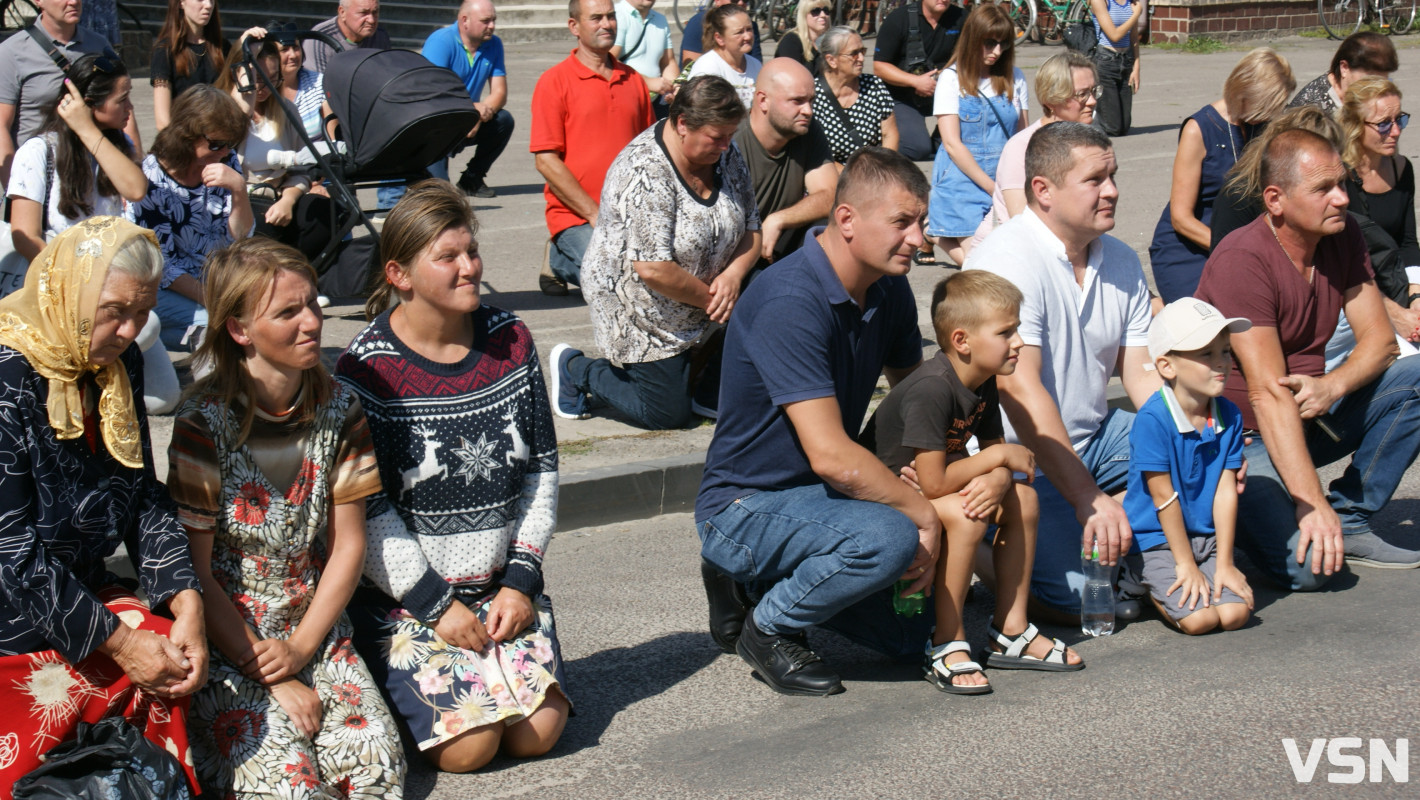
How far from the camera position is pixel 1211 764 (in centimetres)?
367

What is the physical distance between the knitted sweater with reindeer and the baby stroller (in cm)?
418

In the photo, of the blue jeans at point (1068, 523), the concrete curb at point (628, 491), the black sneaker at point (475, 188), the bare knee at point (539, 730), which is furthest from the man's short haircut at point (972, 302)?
the black sneaker at point (475, 188)

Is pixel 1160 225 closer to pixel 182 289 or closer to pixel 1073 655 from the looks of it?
pixel 1073 655

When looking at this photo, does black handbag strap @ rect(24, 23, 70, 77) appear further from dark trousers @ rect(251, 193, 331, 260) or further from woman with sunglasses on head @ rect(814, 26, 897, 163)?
woman with sunglasses on head @ rect(814, 26, 897, 163)

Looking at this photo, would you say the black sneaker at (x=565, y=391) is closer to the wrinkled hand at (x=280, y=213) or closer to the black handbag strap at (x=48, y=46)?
the wrinkled hand at (x=280, y=213)

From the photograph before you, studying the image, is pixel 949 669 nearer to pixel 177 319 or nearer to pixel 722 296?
pixel 722 296

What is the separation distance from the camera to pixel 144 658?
10.3 ft

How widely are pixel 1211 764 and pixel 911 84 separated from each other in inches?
331

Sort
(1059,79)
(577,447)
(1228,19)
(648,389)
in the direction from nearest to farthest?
1. (577,447)
2. (648,389)
3. (1059,79)
4. (1228,19)

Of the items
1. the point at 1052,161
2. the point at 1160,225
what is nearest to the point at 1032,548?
the point at 1052,161

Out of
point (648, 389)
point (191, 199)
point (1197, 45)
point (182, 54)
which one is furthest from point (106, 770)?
point (1197, 45)

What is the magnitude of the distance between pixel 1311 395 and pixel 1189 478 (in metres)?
0.71

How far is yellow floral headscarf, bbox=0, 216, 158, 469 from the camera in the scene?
3125 mm

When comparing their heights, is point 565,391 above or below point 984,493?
below
